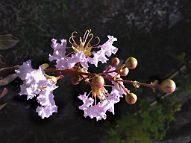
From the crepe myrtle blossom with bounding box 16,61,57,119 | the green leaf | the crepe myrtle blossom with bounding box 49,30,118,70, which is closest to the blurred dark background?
the green leaf

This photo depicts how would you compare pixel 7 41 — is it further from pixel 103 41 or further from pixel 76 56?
pixel 103 41

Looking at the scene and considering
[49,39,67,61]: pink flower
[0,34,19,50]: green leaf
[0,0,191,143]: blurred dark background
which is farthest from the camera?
[0,0,191,143]: blurred dark background

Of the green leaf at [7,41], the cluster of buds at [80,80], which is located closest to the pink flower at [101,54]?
the cluster of buds at [80,80]

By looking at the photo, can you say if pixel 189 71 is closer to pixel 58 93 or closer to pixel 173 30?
pixel 173 30

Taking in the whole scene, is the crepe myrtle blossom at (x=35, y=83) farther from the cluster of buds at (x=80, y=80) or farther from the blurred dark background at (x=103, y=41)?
the blurred dark background at (x=103, y=41)

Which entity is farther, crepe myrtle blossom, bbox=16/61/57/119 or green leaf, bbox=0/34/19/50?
green leaf, bbox=0/34/19/50

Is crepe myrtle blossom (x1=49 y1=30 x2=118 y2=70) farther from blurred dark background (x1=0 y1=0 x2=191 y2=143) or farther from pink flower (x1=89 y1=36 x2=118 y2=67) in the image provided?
blurred dark background (x1=0 y1=0 x2=191 y2=143)

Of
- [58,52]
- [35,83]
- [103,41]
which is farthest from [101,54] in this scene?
[103,41]

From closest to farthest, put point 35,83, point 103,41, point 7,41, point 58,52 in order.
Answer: point 35,83
point 58,52
point 7,41
point 103,41

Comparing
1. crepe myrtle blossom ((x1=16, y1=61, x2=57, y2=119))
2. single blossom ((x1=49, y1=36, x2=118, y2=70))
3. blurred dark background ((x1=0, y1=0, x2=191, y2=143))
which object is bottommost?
crepe myrtle blossom ((x1=16, y1=61, x2=57, y2=119))
